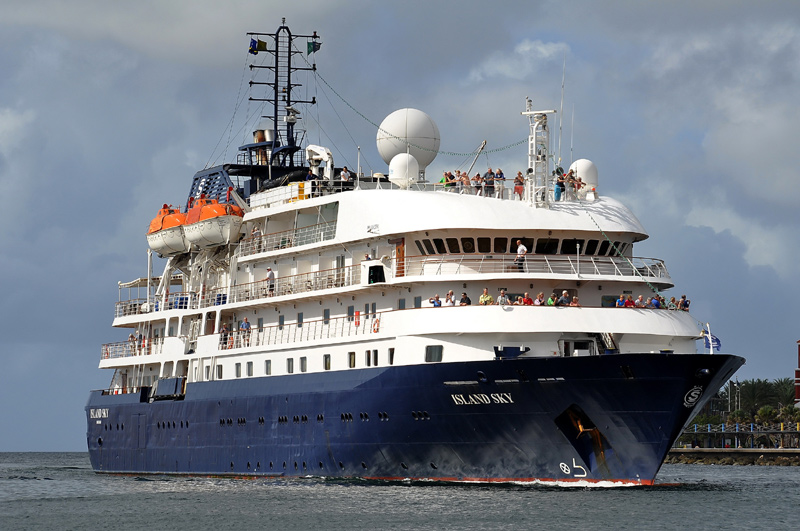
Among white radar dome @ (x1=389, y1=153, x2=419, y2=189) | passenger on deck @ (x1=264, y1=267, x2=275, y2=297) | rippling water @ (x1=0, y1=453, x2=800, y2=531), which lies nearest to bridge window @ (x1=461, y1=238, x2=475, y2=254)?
white radar dome @ (x1=389, y1=153, x2=419, y2=189)

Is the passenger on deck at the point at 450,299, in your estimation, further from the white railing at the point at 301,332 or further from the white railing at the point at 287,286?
the white railing at the point at 287,286

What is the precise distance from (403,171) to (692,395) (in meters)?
13.2

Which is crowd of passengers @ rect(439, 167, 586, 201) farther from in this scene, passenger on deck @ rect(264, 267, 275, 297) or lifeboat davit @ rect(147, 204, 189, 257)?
lifeboat davit @ rect(147, 204, 189, 257)

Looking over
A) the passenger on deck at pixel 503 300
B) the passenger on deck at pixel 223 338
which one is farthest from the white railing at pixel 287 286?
the passenger on deck at pixel 503 300

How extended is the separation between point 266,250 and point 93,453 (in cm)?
1527

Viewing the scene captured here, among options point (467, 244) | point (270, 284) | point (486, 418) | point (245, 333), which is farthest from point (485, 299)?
point (245, 333)

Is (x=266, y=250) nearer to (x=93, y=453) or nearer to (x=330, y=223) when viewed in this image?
(x=330, y=223)

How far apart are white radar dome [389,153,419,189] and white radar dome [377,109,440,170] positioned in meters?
2.06

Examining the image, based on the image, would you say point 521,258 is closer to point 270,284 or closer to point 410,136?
point 410,136

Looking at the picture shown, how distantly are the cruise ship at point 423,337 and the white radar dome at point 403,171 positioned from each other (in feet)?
0.16

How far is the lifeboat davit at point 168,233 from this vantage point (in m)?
51.2

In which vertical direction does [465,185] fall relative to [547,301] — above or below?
above

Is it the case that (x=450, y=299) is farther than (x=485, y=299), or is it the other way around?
(x=450, y=299)

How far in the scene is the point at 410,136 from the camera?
46.1 m
